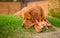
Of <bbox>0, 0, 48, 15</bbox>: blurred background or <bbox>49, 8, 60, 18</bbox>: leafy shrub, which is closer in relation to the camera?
<bbox>49, 8, 60, 18</bbox>: leafy shrub

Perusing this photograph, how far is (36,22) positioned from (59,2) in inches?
81.6

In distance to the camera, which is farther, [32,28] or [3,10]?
[3,10]

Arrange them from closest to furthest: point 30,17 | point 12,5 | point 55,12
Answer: point 30,17 → point 55,12 → point 12,5

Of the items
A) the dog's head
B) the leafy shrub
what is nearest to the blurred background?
the leafy shrub

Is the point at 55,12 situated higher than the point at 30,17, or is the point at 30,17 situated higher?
the point at 30,17

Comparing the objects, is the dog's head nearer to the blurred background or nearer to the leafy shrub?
the leafy shrub

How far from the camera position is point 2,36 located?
223 cm

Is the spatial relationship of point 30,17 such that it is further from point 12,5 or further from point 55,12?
point 12,5

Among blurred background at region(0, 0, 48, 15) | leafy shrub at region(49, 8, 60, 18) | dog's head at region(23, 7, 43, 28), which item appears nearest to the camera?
dog's head at region(23, 7, 43, 28)

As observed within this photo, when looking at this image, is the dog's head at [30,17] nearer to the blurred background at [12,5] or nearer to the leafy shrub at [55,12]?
the leafy shrub at [55,12]

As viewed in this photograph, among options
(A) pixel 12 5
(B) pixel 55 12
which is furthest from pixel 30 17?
(A) pixel 12 5

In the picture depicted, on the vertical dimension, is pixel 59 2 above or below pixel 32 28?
above

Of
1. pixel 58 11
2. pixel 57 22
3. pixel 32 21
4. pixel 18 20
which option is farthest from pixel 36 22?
pixel 58 11

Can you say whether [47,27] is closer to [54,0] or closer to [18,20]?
[18,20]
